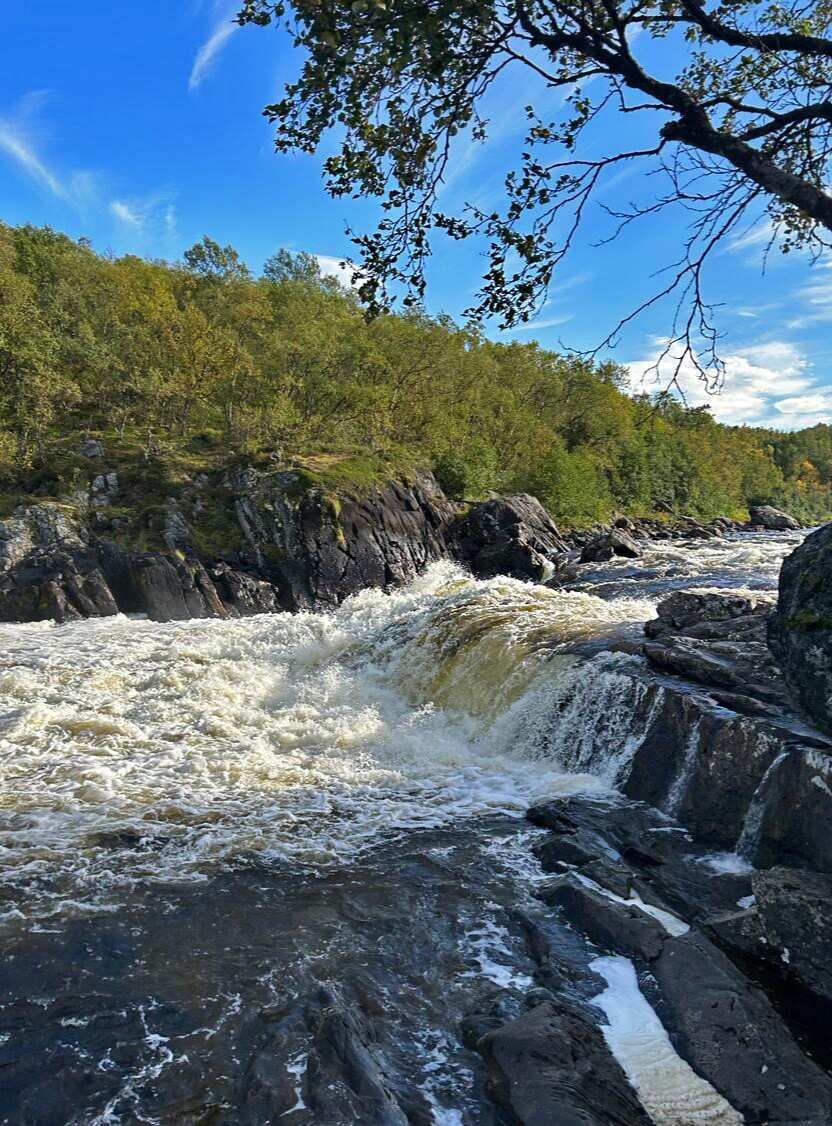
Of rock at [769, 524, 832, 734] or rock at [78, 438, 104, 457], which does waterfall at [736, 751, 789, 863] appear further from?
rock at [78, 438, 104, 457]

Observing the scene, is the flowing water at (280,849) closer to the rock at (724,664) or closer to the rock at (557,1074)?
the rock at (557,1074)

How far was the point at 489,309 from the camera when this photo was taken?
23.9ft

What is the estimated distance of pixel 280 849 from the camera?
8391 millimetres

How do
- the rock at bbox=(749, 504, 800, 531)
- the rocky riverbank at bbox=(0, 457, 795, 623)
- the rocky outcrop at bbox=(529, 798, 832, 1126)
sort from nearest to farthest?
the rocky outcrop at bbox=(529, 798, 832, 1126) < the rocky riverbank at bbox=(0, 457, 795, 623) < the rock at bbox=(749, 504, 800, 531)

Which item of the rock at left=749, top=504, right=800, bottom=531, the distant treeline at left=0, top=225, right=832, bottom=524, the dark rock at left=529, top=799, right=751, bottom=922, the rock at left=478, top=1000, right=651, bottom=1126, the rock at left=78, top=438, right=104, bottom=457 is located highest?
the distant treeline at left=0, top=225, right=832, bottom=524

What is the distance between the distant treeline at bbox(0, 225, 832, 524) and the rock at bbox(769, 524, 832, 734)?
2.76m

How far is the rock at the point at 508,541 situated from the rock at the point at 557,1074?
1116 inches

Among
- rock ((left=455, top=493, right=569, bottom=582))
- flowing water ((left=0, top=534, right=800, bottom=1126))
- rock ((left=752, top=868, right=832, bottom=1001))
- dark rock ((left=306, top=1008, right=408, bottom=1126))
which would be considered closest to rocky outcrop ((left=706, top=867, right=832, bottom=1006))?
rock ((left=752, top=868, right=832, bottom=1001))

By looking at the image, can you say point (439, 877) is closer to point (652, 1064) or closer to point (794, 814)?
point (652, 1064)

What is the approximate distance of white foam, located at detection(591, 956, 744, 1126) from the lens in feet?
14.4

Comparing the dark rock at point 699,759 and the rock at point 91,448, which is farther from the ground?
the rock at point 91,448

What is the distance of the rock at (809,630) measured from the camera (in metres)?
7.17

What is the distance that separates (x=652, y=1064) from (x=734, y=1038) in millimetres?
653

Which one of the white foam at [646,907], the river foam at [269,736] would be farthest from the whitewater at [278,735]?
the white foam at [646,907]
